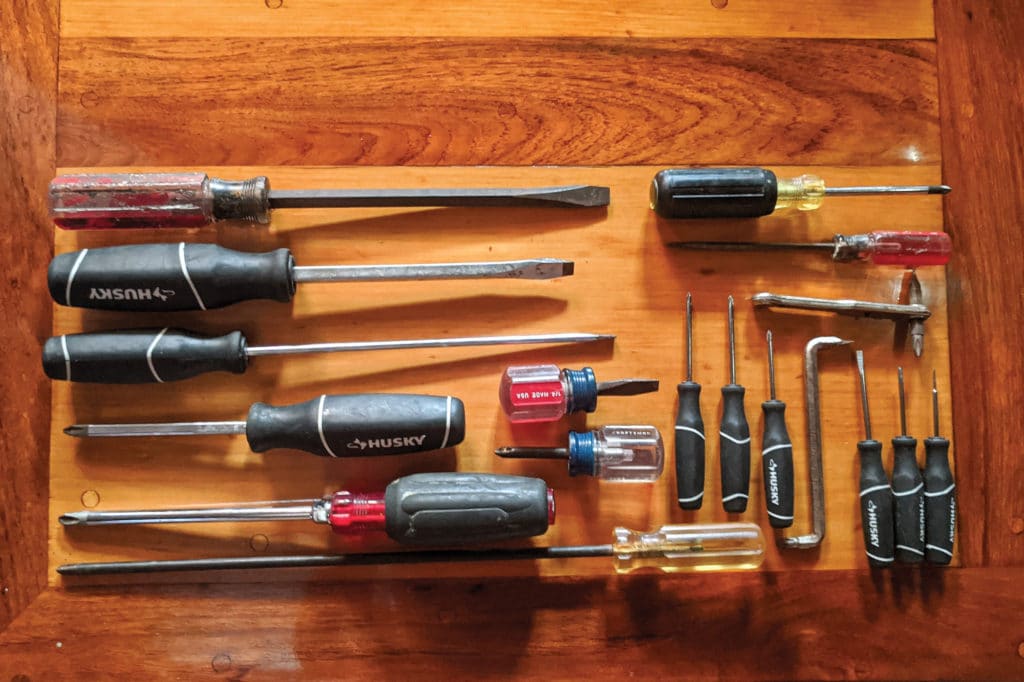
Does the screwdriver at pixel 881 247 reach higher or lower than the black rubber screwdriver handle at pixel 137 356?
higher

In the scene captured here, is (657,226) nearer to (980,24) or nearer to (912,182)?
(912,182)

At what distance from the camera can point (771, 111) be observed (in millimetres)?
1332

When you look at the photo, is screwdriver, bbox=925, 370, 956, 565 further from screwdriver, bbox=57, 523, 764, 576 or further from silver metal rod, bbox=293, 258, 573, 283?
silver metal rod, bbox=293, 258, 573, 283

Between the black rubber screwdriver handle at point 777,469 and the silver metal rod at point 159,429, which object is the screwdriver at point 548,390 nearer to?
the black rubber screwdriver handle at point 777,469

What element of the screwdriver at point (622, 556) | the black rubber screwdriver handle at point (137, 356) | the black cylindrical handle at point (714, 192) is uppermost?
the black cylindrical handle at point (714, 192)

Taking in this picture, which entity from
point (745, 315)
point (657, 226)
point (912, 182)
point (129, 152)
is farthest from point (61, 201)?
point (912, 182)

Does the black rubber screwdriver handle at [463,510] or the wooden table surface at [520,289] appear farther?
the wooden table surface at [520,289]

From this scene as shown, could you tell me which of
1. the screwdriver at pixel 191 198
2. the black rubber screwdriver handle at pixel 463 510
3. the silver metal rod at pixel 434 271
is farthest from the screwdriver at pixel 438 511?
the screwdriver at pixel 191 198

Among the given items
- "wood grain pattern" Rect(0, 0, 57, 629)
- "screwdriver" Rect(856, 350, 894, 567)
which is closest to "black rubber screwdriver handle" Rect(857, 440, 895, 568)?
"screwdriver" Rect(856, 350, 894, 567)

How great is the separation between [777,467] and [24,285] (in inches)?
50.0

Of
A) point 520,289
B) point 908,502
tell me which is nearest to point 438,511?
point 520,289

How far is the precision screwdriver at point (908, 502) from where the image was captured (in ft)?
4.06

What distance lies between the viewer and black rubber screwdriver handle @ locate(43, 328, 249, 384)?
1.16 metres

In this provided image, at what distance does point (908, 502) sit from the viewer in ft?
4.07
